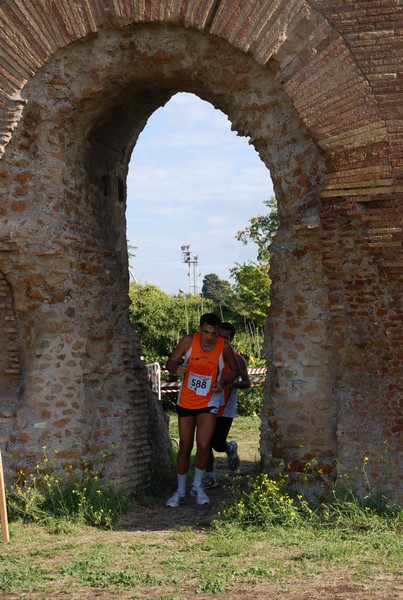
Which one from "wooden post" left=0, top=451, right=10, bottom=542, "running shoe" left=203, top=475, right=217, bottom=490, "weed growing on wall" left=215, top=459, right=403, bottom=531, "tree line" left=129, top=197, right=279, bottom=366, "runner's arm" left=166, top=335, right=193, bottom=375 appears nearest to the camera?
"wooden post" left=0, top=451, right=10, bottom=542

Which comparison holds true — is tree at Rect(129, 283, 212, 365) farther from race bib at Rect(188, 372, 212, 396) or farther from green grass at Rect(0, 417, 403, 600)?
green grass at Rect(0, 417, 403, 600)

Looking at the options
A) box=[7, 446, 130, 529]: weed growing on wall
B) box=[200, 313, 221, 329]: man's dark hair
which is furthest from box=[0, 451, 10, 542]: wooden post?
box=[200, 313, 221, 329]: man's dark hair

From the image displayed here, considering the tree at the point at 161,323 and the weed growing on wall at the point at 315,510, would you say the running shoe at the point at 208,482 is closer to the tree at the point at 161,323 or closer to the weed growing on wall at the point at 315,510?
the weed growing on wall at the point at 315,510

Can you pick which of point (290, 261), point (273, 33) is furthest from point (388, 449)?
point (273, 33)

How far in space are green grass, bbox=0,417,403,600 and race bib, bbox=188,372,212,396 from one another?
3.31ft

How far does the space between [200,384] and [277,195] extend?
6.09ft

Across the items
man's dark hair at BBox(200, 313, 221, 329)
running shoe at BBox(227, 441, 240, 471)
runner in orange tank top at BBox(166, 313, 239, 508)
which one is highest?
man's dark hair at BBox(200, 313, 221, 329)

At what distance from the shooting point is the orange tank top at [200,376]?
7.61 m

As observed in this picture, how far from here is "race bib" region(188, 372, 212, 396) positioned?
24.9ft

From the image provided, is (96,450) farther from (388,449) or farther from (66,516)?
(388,449)

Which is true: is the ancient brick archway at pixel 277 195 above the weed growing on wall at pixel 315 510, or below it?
above

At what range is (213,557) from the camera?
5.75 metres

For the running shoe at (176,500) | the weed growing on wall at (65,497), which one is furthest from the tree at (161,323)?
the weed growing on wall at (65,497)

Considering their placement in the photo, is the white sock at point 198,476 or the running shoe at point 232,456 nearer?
the white sock at point 198,476
